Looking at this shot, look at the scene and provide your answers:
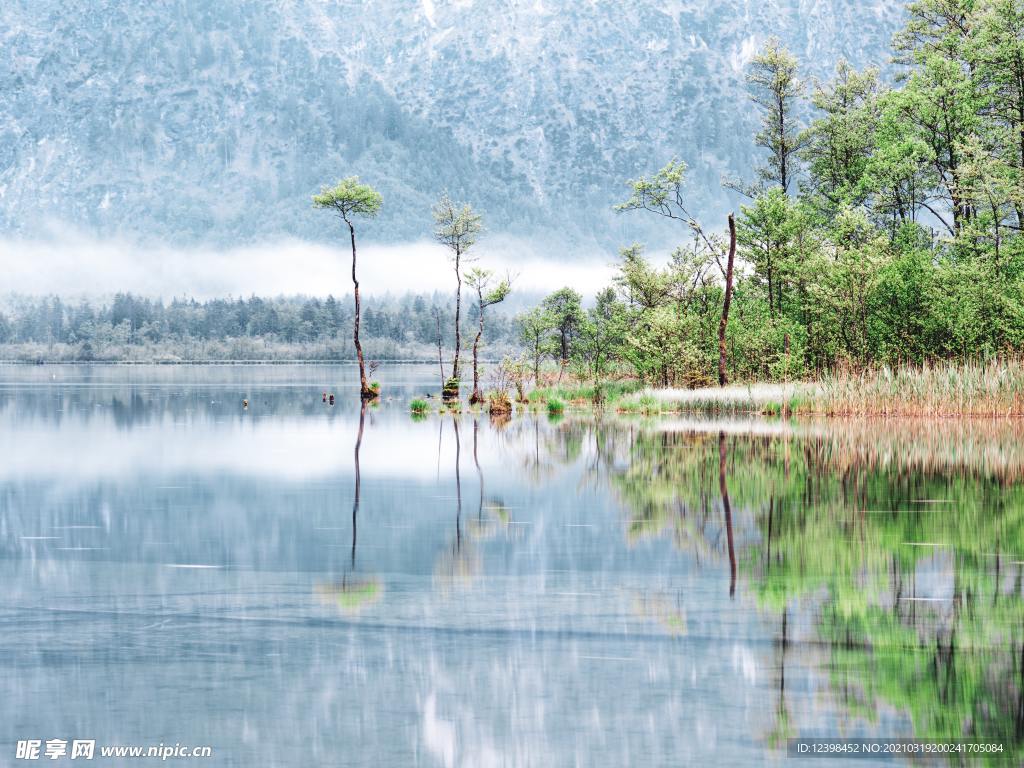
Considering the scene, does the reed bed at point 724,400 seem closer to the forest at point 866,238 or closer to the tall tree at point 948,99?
the forest at point 866,238

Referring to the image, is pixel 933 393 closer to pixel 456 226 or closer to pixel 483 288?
pixel 483 288

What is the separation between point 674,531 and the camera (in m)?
16.9

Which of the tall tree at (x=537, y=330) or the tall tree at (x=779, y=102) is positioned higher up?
the tall tree at (x=779, y=102)

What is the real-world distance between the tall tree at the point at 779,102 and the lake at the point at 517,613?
4925cm

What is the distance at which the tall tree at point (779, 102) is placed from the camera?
233ft

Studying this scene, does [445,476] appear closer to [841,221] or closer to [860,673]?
[860,673]

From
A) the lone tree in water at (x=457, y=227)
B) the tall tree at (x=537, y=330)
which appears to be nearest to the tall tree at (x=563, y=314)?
the tall tree at (x=537, y=330)

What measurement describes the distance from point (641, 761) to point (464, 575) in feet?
20.8

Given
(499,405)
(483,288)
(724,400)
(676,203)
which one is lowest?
(499,405)

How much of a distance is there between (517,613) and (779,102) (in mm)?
66090

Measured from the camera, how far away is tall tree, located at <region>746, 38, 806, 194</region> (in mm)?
70938

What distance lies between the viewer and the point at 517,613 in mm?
11562

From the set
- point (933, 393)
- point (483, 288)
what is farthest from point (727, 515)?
point (483, 288)

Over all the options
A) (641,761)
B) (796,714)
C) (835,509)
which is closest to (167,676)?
(641,761)
